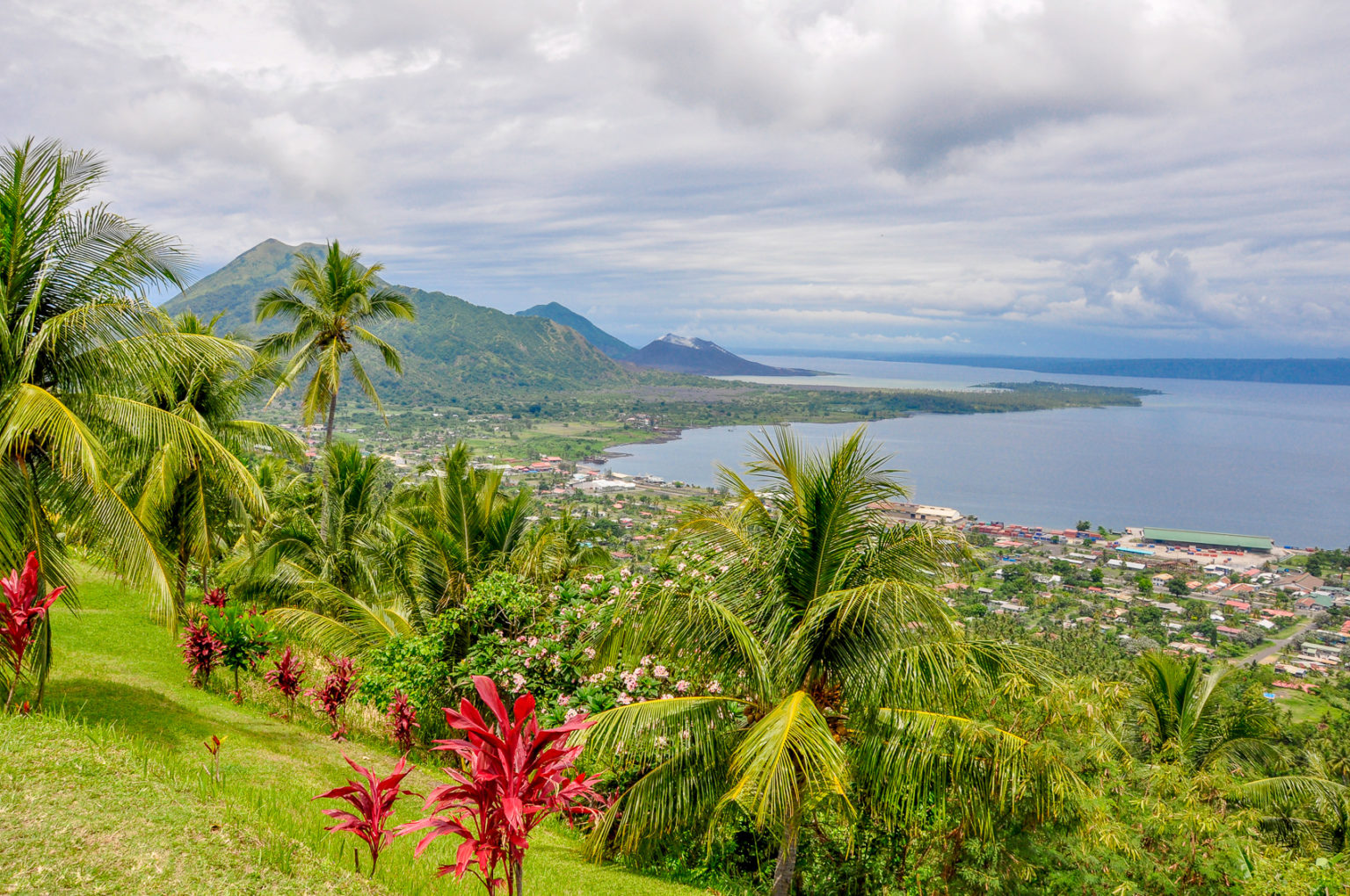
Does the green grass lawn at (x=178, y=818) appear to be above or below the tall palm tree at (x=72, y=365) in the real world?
below

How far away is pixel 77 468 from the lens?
5.87m

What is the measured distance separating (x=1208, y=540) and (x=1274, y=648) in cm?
2572

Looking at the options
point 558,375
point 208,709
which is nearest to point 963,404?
point 558,375

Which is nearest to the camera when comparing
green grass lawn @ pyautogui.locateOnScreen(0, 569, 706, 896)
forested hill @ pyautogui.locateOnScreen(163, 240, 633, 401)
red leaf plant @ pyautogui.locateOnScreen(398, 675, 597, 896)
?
red leaf plant @ pyautogui.locateOnScreen(398, 675, 597, 896)

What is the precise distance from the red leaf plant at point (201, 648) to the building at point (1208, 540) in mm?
62492

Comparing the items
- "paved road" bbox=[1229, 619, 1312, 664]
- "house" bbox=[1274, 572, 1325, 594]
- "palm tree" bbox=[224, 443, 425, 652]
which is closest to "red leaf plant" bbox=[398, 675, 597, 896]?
"palm tree" bbox=[224, 443, 425, 652]

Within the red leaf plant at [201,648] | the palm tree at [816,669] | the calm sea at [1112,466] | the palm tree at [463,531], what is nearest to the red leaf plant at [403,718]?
the palm tree at [463,531]

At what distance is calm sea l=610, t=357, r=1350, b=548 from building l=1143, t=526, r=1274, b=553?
5050mm

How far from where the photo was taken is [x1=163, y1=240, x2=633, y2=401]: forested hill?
134 meters

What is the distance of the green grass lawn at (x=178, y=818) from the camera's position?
3271 mm

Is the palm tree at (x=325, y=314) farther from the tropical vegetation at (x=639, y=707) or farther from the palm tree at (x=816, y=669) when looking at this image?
the palm tree at (x=816, y=669)

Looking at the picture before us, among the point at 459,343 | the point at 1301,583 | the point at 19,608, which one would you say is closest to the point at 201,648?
the point at 19,608

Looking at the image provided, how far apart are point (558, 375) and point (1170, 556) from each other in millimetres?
128918

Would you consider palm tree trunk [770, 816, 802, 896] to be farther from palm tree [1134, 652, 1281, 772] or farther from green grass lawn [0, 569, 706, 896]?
palm tree [1134, 652, 1281, 772]
